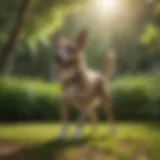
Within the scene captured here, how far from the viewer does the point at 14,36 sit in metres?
1.73

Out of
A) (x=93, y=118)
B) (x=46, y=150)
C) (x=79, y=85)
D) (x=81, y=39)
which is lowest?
(x=46, y=150)

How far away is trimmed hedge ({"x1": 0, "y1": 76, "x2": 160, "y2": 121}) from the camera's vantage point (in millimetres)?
1699

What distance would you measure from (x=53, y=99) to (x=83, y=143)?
200 mm

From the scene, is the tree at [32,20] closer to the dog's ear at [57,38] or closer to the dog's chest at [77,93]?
the dog's ear at [57,38]

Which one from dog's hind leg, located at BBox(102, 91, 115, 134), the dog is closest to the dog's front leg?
the dog

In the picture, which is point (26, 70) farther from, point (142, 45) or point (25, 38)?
point (142, 45)

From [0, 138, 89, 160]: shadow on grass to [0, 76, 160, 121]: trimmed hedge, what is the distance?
0.10m

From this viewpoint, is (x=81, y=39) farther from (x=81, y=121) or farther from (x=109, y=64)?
(x=81, y=121)

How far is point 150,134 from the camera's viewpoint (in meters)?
1.72

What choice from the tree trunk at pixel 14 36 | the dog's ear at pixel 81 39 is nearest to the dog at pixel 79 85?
the dog's ear at pixel 81 39

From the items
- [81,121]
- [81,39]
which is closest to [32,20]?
[81,39]

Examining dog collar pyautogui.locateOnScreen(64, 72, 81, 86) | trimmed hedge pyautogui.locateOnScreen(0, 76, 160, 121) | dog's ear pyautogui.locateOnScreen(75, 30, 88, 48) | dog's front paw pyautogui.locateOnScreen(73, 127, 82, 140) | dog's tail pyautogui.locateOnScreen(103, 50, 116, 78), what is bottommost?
dog's front paw pyautogui.locateOnScreen(73, 127, 82, 140)

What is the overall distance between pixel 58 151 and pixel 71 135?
9cm

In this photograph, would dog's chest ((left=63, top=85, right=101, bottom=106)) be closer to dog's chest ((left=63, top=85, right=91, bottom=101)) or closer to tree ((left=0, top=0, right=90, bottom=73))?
dog's chest ((left=63, top=85, right=91, bottom=101))
